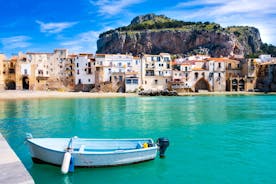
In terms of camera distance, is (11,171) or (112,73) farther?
(112,73)

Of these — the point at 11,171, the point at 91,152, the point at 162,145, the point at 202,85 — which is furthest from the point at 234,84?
the point at 11,171

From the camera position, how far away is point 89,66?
91.4 m

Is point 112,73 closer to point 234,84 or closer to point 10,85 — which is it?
point 10,85

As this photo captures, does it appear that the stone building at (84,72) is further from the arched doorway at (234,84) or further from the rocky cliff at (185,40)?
the rocky cliff at (185,40)

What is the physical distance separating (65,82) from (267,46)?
11410 cm

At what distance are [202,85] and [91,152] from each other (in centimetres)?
8696

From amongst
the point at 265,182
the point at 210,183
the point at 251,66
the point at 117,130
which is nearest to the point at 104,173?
the point at 210,183

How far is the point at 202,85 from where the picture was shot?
324 ft

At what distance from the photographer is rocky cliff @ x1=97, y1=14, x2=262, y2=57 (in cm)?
13768

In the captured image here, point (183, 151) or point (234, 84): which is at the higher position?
point (234, 84)

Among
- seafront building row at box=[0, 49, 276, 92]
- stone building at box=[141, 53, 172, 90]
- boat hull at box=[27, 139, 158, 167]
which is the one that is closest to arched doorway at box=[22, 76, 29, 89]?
seafront building row at box=[0, 49, 276, 92]

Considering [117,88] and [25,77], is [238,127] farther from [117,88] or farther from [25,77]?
[25,77]

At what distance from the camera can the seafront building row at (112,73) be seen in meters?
88.2

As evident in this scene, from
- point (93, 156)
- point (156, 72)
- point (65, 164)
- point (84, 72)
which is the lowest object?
point (65, 164)
